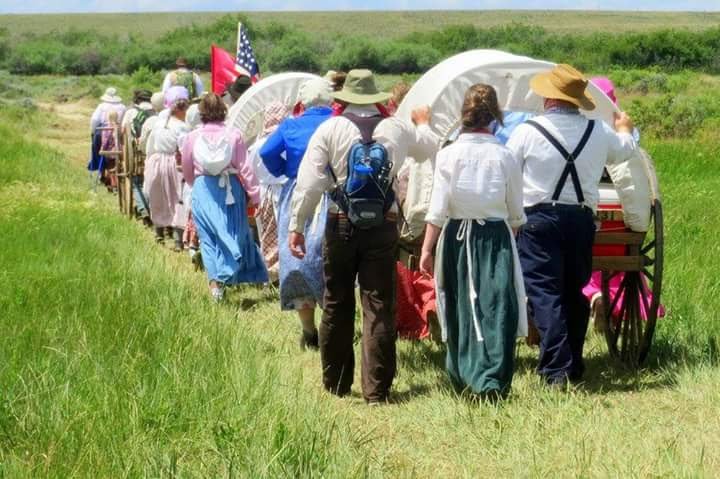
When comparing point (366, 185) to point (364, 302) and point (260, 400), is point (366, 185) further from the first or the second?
point (260, 400)

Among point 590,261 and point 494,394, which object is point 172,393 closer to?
point 494,394

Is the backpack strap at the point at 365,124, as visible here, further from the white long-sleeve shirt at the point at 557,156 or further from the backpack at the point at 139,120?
the backpack at the point at 139,120

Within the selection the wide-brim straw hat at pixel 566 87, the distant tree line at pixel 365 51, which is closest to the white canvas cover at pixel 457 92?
the wide-brim straw hat at pixel 566 87

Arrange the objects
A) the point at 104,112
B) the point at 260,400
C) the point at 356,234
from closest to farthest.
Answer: the point at 260,400 → the point at 356,234 → the point at 104,112

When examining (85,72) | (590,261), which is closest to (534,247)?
(590,261)

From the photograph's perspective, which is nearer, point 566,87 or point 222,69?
point 566,87

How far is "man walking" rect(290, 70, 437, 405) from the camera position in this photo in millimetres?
6359

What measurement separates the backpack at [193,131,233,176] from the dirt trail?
47.4 ft

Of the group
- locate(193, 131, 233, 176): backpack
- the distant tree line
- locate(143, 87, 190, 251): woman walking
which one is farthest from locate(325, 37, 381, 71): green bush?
locate(193, 131, 233, 176): backpack

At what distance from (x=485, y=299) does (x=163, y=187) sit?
705cm

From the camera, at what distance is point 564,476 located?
4938mm

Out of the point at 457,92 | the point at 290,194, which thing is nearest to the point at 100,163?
the point at 290,194

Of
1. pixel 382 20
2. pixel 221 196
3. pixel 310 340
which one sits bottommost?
pixel 382 20

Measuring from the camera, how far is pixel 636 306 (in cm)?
727
